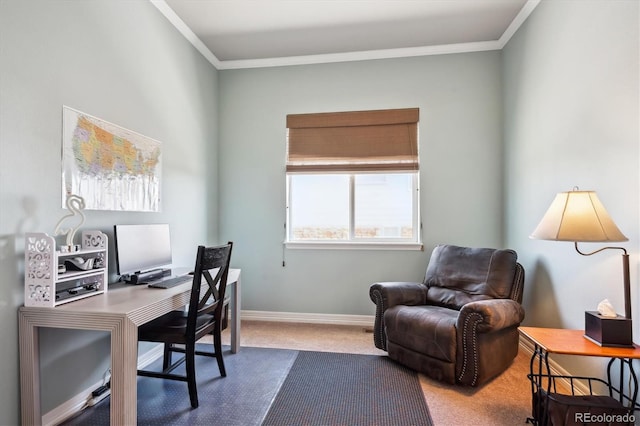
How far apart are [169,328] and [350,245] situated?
6.68ft

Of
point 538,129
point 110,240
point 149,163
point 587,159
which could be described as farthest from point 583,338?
point 149,163

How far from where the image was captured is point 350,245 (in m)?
3.61

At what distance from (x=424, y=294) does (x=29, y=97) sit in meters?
3.05

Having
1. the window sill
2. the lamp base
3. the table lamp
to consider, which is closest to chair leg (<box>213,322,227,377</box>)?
the window sill

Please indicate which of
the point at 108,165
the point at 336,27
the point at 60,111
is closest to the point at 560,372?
the point at 336,27

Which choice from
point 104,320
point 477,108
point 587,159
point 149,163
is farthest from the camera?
point 477,108

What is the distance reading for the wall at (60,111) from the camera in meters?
1.64

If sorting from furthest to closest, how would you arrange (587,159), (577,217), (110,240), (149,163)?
(149,163) < (110,240) < (587,159) < (577,217)

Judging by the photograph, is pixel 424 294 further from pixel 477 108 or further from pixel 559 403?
pixel 477 108

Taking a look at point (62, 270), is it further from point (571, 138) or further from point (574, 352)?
point (571, 138)

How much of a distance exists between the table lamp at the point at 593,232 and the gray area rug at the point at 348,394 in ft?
3.43

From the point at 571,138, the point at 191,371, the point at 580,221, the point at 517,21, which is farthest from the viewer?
the point at 517,21

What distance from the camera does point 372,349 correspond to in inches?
117

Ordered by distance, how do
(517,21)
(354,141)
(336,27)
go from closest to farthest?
(517,21) < (336,27) < (354,141)
